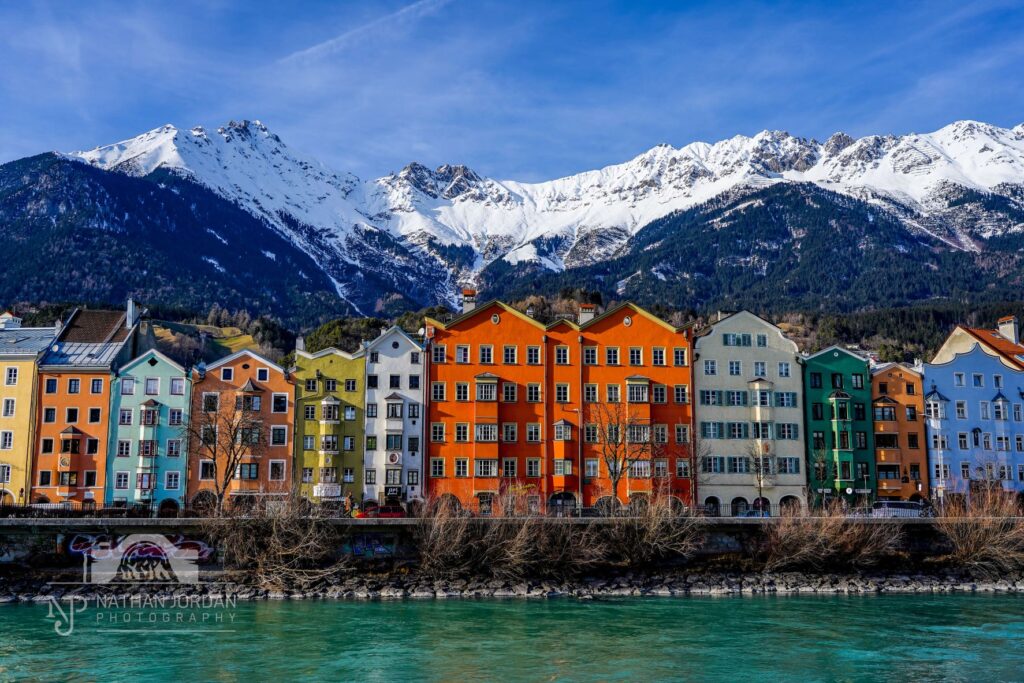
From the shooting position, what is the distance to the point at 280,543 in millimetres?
55438

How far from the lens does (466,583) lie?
55.6m

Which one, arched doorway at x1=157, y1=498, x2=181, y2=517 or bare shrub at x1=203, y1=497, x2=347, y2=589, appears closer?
bare shrub at x1=203, y1=497, x2=347, y2=589

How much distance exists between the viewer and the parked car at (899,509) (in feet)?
218

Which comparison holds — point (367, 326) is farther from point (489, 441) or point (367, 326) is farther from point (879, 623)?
point (879, 623)

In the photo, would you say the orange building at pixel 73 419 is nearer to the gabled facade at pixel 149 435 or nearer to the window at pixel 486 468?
the gabled facade at pixel 149 435

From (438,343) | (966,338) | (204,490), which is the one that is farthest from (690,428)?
(204,490)

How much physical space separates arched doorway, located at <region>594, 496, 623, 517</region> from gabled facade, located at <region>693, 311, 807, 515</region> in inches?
310

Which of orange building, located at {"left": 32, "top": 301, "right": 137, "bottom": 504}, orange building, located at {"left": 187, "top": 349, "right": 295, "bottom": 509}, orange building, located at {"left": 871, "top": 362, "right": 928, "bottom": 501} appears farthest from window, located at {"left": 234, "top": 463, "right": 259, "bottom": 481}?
orange building, located at {"left": 871, "top": 362, "right": 928, "bottom": 501}

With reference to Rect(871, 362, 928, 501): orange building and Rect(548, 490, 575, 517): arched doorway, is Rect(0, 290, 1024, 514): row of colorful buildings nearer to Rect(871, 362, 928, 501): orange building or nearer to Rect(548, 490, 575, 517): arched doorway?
Rect(548, 490, 575, 517): arched doorway

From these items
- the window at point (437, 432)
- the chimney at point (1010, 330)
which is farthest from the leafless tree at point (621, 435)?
the chimney at point (1010, 330)

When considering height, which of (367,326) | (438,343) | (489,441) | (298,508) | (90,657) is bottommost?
(90,657)

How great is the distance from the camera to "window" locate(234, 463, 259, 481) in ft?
234

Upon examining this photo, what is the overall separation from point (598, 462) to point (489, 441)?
8.47 meters

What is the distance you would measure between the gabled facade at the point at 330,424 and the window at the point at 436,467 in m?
5.34
